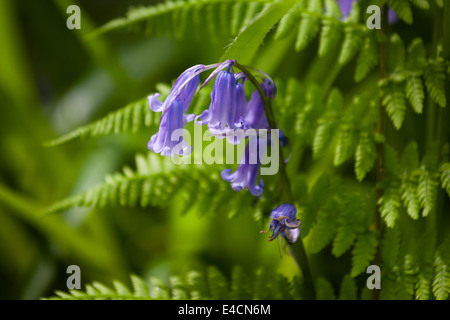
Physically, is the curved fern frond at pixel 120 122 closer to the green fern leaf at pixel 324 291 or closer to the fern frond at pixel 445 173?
the green fern leaf at pixel 324 291

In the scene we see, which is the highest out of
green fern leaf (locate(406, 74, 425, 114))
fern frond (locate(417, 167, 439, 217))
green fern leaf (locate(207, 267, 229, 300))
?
green fern leaf (locate(406, 74, 425, 114))

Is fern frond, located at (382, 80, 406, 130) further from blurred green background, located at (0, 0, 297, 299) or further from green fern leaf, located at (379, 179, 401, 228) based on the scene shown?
blurred green background, located at (0, 0, 297, 299)

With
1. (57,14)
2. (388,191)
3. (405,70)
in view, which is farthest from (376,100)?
(57,14)

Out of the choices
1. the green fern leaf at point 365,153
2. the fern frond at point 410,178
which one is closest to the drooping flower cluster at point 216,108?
the green fern leaf at point 365,153

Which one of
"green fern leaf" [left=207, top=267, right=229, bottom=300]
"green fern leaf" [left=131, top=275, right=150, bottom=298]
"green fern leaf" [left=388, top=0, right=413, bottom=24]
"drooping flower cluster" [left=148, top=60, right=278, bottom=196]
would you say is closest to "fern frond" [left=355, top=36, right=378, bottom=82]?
"green fern leaf" [left=388, top=0, right=413, bottom=24]

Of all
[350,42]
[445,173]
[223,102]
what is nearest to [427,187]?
[445,173]

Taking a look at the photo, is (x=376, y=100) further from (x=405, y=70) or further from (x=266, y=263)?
(x=266, y=263)

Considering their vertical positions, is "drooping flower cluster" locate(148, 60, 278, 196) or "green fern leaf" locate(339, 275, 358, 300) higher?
"drooping flower cluster" locate(148, 60, 278, 196)
